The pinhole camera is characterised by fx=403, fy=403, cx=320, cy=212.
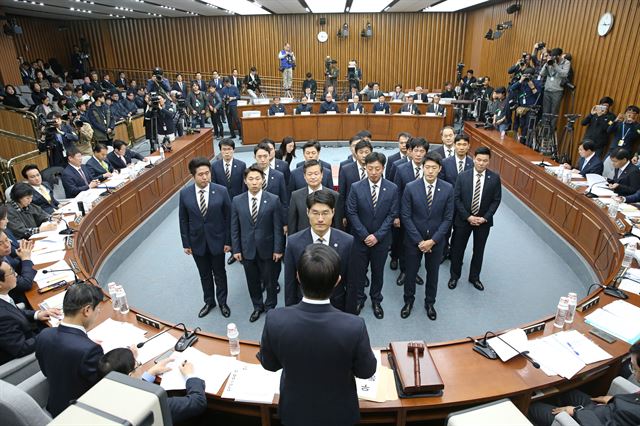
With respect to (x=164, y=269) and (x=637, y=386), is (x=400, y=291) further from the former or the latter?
(x=164, y=269)

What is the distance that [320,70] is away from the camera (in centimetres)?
1588

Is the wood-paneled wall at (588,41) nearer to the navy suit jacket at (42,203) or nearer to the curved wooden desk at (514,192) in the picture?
the curved wooden desk at (514,192)

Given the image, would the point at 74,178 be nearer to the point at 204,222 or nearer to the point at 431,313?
the point at 204,222

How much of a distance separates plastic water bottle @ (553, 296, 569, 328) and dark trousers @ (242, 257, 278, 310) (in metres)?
2.32

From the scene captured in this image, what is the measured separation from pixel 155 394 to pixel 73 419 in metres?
0.22

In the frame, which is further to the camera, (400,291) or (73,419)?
(400,291)

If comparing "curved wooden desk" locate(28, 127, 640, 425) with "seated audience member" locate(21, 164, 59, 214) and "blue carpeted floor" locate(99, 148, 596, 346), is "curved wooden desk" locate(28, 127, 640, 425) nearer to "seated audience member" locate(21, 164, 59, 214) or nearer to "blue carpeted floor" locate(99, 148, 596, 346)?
"blue carpeted floor" locate(99, 148, 596, 346)

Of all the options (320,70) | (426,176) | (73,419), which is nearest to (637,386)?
(426,176)

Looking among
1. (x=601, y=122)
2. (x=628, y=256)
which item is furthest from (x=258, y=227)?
(x=601, y=122)

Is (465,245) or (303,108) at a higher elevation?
(303,108)

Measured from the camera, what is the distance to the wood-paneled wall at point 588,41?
646 cm

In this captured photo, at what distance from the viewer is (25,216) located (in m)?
4.23

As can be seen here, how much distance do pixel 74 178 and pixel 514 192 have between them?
669cm

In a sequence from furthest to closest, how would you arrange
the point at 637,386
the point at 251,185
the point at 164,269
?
1. the point at 164,269
2. the point at 251,185
3. the point at 637,386
